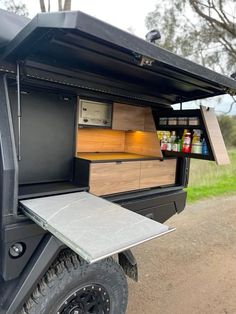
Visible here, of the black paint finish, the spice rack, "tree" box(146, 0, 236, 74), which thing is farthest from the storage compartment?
"tree" box(146, 0, 236, 74)

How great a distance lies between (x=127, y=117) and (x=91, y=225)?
4.83 ft

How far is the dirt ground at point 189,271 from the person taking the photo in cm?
234

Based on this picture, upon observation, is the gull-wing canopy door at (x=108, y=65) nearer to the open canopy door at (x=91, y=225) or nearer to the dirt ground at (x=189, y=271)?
the open canopy door at (x=91, y=225)

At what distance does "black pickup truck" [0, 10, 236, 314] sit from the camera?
4.65ft

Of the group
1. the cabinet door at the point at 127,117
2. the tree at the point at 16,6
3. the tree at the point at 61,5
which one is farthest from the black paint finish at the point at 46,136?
the tree at the point at 16,6

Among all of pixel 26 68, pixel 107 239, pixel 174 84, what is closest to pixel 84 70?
pixel 26 68

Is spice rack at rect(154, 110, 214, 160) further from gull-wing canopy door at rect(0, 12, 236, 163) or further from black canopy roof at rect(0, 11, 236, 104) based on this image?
black canopy roof at rect(0, 11, 236, 104)

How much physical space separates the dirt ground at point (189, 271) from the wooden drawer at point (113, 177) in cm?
99

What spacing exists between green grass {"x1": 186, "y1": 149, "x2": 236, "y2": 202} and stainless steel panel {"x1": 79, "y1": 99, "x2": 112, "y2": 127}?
327cm

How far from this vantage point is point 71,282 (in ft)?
5.35

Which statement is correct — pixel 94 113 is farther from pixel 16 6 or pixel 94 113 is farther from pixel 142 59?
pixel 16 6

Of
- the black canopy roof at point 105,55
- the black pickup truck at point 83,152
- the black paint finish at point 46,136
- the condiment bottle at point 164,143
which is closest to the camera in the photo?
the black canopy roof at point 105,55

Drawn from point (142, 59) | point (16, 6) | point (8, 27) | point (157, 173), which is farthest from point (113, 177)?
point (16, 6)

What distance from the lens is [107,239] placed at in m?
1.31
